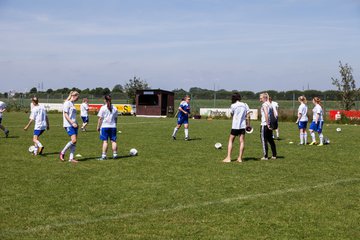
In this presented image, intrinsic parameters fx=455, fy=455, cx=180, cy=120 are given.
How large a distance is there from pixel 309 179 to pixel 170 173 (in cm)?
319

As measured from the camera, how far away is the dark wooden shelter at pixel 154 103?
49844mm

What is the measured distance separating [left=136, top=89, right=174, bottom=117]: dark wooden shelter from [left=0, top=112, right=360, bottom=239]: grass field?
117 ft

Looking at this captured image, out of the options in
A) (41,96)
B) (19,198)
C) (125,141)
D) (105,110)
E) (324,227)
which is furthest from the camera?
(41,96)

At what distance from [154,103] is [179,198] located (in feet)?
141

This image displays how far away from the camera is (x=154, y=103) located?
5100cm

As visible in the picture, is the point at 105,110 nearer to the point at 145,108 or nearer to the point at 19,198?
the point at 19,198

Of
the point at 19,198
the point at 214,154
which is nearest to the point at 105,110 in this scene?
the point at 214,154

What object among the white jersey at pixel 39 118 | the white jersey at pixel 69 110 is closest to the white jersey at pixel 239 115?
the white jersey at pixel 69 110

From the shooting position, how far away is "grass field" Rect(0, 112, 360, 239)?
6219 mm

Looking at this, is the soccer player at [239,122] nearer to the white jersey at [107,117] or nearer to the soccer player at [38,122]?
the white jersey at [107,117]

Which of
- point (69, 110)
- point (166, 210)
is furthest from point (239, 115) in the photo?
point (166, 210)

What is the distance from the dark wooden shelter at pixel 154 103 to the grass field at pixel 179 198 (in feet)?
117

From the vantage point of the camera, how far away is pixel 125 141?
19.4 meters

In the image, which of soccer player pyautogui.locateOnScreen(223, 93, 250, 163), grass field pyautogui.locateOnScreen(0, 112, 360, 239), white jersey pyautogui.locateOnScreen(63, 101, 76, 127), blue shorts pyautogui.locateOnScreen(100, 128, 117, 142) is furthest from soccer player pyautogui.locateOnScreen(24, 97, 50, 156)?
soccer player pyautogui.locateOnScreen(223, 93, 250, 163)
